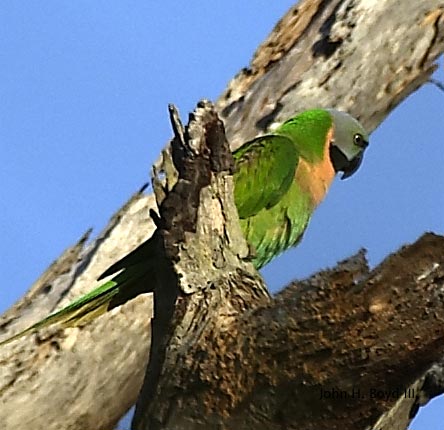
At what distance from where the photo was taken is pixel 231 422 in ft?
5.99

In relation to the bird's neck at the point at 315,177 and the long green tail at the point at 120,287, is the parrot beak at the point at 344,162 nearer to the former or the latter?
the bird's neck at the point at 315,177

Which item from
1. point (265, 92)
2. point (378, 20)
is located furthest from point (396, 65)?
point (265, 92)

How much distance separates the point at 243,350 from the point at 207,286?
6.7 inches

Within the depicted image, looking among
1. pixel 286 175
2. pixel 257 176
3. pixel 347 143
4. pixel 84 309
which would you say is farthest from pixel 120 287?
pixel 347 143

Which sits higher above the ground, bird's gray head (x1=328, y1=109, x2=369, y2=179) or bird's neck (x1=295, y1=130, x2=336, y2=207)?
bird's gray head (x1=328, y1=109, x2=369, y2=179)

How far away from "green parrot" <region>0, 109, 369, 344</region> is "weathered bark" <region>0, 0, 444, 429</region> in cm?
9

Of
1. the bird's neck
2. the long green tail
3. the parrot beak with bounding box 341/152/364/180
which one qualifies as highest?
the parrot beak with bounding box 341/152/364/180

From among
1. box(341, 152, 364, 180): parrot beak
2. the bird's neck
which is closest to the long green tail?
the bird's neck

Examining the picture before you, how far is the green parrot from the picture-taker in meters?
3.13

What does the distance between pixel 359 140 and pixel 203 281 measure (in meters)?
1.77

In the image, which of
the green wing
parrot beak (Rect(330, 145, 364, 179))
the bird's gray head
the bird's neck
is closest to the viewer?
the green wing

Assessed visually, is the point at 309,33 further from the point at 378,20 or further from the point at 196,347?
the point at 196,347

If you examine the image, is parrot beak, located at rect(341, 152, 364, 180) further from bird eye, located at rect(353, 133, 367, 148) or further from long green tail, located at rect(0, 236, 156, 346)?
long green tail, located at rect(0, 236, 156, 346)

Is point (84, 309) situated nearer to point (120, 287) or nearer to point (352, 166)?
point (120, 287)
